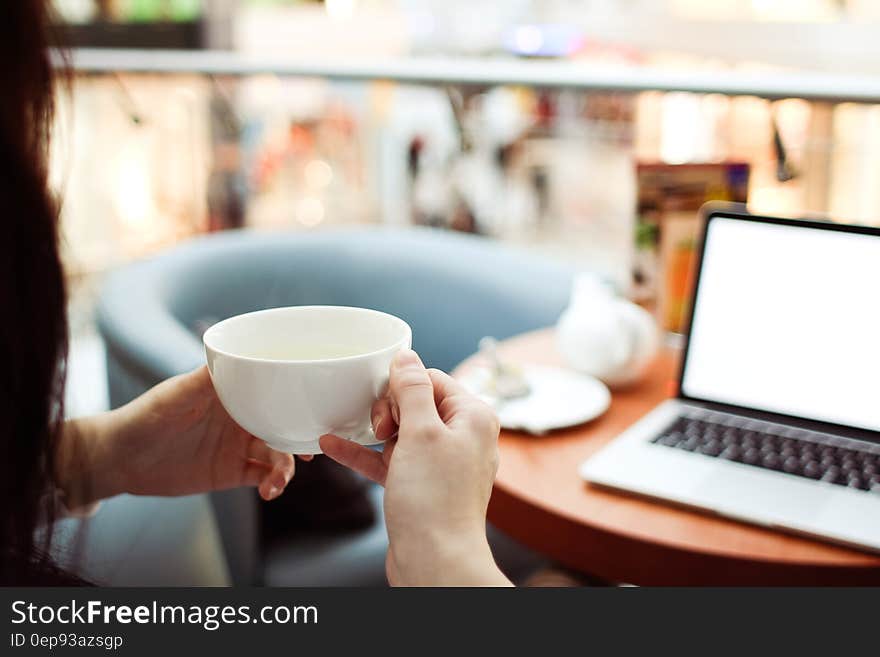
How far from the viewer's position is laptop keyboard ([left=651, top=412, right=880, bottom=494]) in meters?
0.99

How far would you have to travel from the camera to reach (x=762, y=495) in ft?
3.10

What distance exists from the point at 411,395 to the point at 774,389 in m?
0.63

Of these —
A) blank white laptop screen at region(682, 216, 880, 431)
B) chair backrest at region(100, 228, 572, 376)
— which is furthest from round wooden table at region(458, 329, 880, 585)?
chair backrest at region(100, 228, 572, 376)

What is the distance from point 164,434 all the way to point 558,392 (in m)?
0.58

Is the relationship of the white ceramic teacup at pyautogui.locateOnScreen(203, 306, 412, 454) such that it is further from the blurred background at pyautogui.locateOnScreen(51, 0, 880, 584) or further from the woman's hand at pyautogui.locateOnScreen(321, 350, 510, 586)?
the blurred background at pyautogui.locateOnScreen(51, 0, 880, 584)

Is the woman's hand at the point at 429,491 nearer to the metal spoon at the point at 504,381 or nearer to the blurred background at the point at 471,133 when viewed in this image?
the metal spoon at the point at 504,381

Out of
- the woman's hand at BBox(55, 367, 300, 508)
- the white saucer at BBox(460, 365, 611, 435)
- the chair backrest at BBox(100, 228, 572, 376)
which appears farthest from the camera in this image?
the chair backrest at BBox(100, 228, 572, 376)

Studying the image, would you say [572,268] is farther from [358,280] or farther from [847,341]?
[847,341]

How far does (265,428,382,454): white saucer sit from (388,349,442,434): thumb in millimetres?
32

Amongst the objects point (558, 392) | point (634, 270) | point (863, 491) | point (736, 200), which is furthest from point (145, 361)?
point (863, 491)

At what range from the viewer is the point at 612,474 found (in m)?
1.00

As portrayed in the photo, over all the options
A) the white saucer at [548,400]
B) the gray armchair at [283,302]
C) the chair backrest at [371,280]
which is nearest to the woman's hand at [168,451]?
the gray armchair at [283,302]

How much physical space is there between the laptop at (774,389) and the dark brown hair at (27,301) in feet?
1.81

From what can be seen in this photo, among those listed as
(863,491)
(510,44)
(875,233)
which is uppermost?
(510,44)
